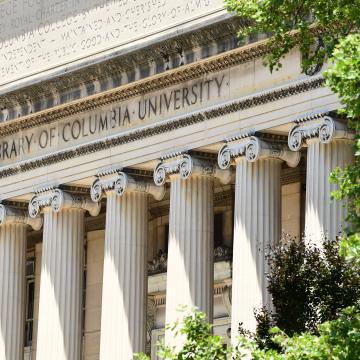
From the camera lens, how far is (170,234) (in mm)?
66188

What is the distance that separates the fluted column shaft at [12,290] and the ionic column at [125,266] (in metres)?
6.15

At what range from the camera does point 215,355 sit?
1901 inches

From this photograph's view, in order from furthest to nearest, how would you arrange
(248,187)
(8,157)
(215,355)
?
(8,157) < (248,187) < (215,355)

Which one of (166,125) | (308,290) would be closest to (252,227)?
(166,125)

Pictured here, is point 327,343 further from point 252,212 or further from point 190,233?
point 190,233

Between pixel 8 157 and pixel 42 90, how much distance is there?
3625 mm

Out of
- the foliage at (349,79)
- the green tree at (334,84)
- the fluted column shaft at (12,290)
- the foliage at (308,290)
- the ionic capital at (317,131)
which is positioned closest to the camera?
the foliage at (349,79)

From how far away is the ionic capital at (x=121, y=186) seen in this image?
67.8 metres

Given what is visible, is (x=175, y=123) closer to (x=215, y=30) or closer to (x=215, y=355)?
(x=215, y=30)

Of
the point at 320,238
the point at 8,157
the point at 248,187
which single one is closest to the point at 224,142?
the point at 248,187

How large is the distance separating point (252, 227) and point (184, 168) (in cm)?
355

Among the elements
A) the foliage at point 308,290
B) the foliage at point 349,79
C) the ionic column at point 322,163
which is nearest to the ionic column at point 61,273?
the ionic column at point 322,163

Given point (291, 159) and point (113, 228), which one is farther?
point (113, 228)

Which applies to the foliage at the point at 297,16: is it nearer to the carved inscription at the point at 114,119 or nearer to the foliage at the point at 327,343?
the foliage at the point at 327,343
